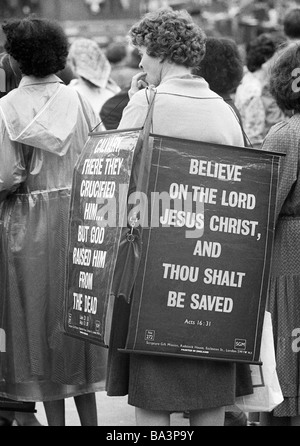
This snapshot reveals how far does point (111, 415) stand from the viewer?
5.82 meters

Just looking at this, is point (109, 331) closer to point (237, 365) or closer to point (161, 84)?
point (237, 365)

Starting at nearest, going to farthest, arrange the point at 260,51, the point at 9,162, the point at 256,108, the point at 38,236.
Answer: the point at 9,162 < the point at 38,236 < the point at 256,108 < the point at 260,51

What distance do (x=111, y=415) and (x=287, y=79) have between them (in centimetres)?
238

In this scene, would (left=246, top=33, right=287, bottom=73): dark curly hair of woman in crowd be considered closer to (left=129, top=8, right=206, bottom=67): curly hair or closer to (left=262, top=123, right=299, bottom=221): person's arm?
(left=262, top=123, right=299, bottom=221): person's arm

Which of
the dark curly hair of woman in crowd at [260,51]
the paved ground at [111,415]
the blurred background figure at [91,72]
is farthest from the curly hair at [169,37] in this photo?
the blurred background figure at [91,72]

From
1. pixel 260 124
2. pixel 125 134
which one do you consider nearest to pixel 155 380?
pixel 125 134

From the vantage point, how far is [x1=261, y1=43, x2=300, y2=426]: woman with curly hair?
14.1ft

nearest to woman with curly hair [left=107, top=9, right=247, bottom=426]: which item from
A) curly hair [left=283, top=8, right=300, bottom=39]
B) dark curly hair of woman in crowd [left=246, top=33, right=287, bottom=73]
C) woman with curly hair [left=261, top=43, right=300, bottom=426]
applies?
woman with curly hair [left=261, top=43, right=300, bottom=426]

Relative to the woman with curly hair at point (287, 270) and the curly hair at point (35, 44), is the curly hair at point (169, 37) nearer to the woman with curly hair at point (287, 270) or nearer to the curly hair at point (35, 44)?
the woman with curly hair at point (287, 270)

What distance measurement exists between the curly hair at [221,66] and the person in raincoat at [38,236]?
3.70 feet

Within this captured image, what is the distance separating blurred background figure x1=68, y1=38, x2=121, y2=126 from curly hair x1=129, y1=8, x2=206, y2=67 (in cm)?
421

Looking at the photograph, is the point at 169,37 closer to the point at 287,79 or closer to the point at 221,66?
the point at 287,79

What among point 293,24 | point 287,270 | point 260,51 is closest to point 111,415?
point 287,270
